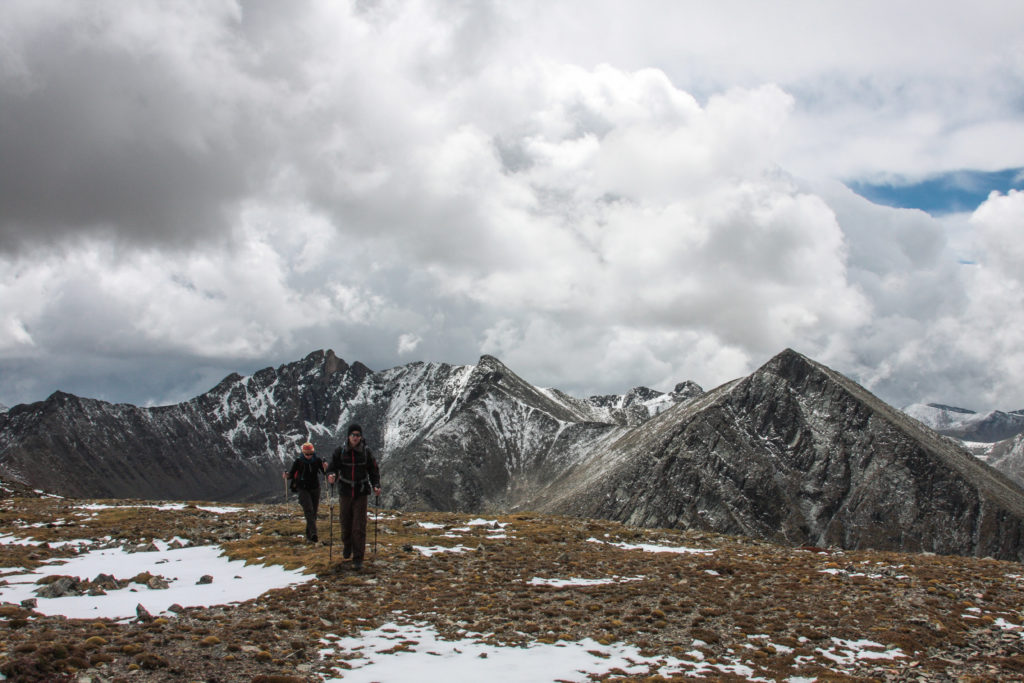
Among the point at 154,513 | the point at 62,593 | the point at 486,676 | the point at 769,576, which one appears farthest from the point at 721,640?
the point at 154,513

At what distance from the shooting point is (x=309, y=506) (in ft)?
97.3

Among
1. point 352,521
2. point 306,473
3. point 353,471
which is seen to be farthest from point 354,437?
point 306,473

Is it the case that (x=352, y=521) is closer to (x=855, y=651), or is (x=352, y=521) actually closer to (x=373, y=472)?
(x=373, y=472)

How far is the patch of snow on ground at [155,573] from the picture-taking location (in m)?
17.9

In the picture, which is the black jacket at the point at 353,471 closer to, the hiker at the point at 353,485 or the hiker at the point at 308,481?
the hiker at the point at 353,485

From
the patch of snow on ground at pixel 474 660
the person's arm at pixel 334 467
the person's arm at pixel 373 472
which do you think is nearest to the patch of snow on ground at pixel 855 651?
the patch of snow on ground at pixel 474 660

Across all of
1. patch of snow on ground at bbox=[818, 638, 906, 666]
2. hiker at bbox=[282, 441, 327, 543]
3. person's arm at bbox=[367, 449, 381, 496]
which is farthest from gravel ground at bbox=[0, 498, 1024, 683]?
person's arm at bbox=[367, 449, 381, 496]

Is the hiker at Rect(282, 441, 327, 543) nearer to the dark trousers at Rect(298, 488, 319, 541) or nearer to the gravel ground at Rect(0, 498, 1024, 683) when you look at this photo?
the dark trousers at Rect(298, 488, 319, 541)

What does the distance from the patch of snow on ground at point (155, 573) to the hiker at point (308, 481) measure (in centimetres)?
405

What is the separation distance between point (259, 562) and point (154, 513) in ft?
74.3

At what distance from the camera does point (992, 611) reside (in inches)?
820

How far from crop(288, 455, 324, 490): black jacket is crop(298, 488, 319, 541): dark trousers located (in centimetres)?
24

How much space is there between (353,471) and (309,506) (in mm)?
7635

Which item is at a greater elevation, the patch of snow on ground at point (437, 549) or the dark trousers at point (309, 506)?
the dark trousers at point (309, 506)
